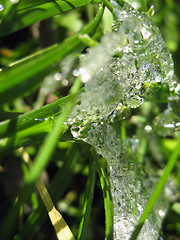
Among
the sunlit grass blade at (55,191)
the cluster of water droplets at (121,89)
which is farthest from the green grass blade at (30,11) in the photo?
the sunlit grass blade at (55,191)

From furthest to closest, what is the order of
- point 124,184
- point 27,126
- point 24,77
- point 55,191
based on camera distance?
point 55,191 → point 124,184 → point 27,126 → point 24,77

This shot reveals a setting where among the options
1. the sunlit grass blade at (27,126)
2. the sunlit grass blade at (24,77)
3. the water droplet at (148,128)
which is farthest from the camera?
the water droplet at (148,128)

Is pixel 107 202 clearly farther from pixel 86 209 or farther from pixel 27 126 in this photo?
pixel 27 126

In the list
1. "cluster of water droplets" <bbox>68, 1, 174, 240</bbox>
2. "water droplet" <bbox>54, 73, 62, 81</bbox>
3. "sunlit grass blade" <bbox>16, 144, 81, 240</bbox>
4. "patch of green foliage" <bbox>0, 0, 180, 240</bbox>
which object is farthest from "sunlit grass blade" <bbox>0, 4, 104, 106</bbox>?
"sunlit grass blade" <bbox>16, 144, 81, 240</bbox>

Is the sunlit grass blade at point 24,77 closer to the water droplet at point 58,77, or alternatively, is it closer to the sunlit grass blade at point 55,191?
the water droplet at point 58,77

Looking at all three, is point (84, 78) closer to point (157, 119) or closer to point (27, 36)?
point (157, 119)

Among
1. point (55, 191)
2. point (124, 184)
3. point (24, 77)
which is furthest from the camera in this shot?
point (55, 191)

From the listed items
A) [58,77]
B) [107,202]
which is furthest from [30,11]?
[107,202]
